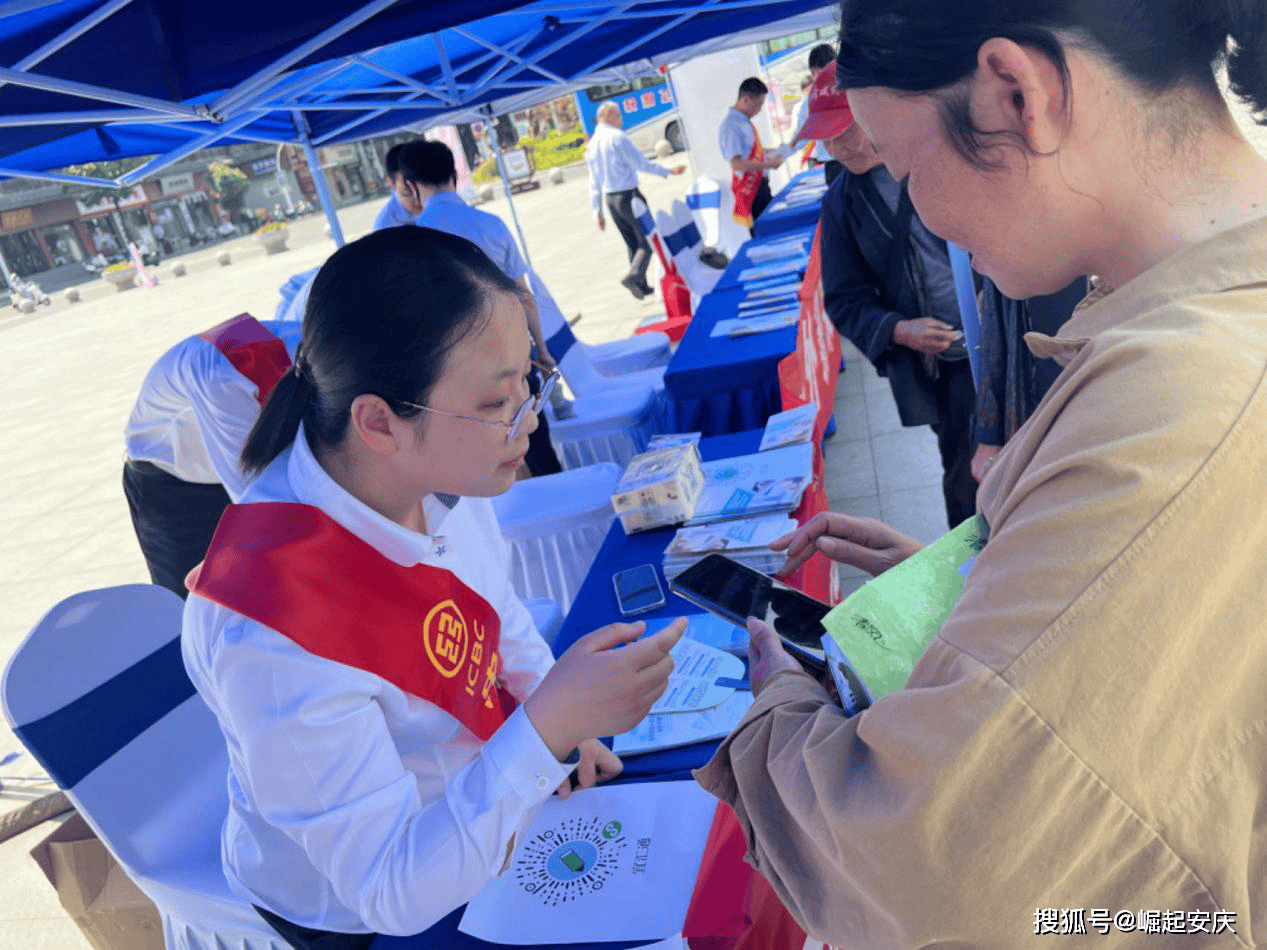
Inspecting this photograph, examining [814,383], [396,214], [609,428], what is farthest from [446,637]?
[396,214]

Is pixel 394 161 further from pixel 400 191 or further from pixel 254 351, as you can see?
pixel 254 351

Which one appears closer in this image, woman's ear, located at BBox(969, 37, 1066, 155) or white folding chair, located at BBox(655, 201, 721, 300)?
woman's ear, located at BBox(969, 37, 1066, 155)

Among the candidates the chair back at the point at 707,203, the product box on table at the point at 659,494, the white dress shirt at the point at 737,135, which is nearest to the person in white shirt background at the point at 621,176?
the chair back at the point at 707,203

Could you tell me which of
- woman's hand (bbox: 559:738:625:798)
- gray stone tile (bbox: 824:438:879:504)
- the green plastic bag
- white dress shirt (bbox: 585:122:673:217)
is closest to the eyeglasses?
woman's hand (bbox: 559:738:625:798)

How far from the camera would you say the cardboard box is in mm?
1882

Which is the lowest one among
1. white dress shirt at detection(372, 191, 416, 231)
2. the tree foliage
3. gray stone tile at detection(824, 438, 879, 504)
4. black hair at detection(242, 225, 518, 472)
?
gray stone tile at detection(824, 438, 879, 504)

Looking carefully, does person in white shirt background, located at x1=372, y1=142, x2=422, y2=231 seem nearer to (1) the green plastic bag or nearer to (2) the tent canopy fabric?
(2) the tent canopy fabric

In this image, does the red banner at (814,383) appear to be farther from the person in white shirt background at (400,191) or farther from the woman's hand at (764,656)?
the person in white shirt background at (400,191)

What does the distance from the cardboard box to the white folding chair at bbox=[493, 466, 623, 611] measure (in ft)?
4.77

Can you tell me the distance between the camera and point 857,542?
4.29ft

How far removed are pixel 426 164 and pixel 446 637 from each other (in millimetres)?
3443

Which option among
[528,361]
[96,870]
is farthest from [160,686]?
[528,361]

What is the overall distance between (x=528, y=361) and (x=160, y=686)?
117cm

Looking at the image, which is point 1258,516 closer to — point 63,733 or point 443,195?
point 63,733
